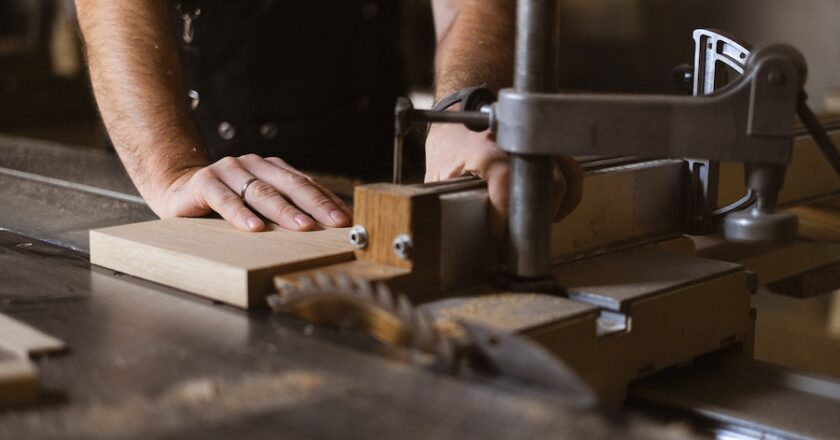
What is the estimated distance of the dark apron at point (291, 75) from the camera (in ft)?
6.55

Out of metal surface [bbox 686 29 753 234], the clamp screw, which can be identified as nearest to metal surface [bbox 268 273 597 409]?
the clamp screw

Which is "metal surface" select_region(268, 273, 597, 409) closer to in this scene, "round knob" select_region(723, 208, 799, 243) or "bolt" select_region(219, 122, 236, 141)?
"round knob" select_region(723, 208, 799, 243)

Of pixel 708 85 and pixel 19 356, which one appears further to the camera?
pixel 708 85

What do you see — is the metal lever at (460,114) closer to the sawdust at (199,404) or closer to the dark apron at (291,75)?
the sawdust at (199,404)

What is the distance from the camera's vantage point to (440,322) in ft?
2.78

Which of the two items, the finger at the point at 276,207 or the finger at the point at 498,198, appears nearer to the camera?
the finger at the point at 498,198

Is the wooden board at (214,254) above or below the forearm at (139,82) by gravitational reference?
below

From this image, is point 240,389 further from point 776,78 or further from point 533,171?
point 776,78

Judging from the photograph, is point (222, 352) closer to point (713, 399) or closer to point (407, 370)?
point (407, 370)

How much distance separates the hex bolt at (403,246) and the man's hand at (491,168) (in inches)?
3.8

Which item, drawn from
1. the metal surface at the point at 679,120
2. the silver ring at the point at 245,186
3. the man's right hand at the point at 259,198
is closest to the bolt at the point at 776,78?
the metal surface at the point at 679,120

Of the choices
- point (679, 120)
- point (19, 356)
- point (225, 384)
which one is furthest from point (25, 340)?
point (679, 120)

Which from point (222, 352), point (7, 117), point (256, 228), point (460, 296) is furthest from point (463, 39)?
point (7, 117)

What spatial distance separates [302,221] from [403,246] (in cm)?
20
